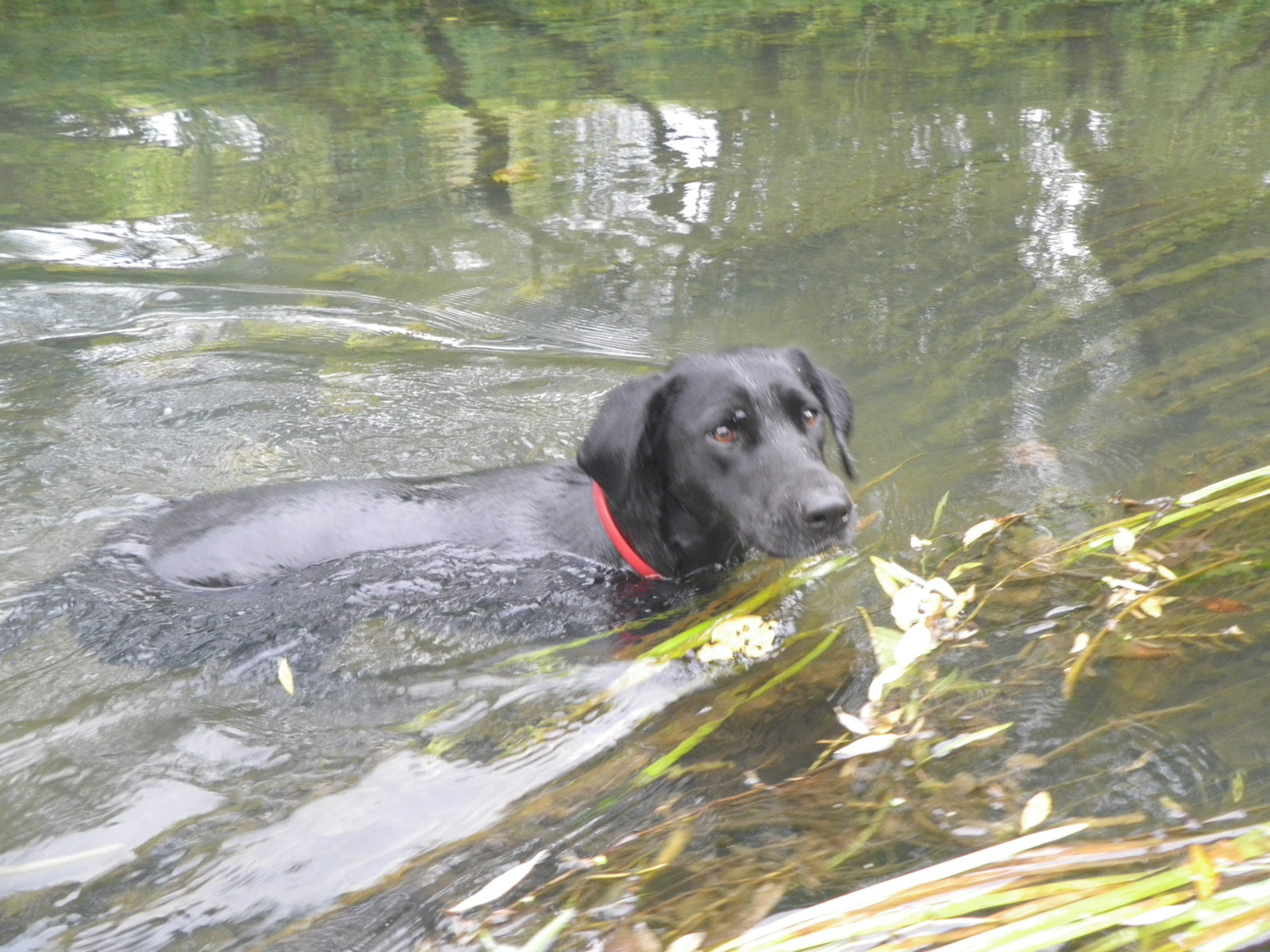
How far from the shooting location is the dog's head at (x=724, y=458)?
363cm

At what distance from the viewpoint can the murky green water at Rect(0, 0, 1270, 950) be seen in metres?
3.27

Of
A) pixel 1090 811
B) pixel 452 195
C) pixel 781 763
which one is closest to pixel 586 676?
pixel 781 763

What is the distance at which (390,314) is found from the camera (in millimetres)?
6938

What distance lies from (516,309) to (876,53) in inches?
310

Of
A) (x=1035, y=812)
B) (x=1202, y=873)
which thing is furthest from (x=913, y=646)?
(x=1202, y=873)

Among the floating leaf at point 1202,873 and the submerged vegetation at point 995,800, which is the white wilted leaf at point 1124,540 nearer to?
the submerged vegetation at point 995,800

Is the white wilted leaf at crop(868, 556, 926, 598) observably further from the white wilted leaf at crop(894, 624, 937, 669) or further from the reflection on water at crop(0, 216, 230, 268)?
the reflection on water at crop(0, 216, 230, 268)

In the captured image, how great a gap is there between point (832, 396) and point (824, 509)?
0.89 meters

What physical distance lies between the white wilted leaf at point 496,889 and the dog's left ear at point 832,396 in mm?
2073

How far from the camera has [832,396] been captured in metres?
4.28

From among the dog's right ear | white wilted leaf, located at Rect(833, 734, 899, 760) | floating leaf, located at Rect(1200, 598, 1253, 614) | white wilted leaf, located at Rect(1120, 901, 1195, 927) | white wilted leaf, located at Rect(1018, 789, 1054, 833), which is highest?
the dog's right ear

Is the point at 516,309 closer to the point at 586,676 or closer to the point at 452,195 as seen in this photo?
the point at 452,195

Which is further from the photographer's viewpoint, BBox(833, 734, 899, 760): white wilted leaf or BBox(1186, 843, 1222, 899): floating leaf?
BBox(833, 734, 899, 760): white wilted leaf

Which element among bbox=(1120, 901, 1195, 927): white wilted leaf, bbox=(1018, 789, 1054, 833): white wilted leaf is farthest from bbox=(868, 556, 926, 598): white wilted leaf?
bbox=(1120, 901, 1195, 927): white wilted leaf
